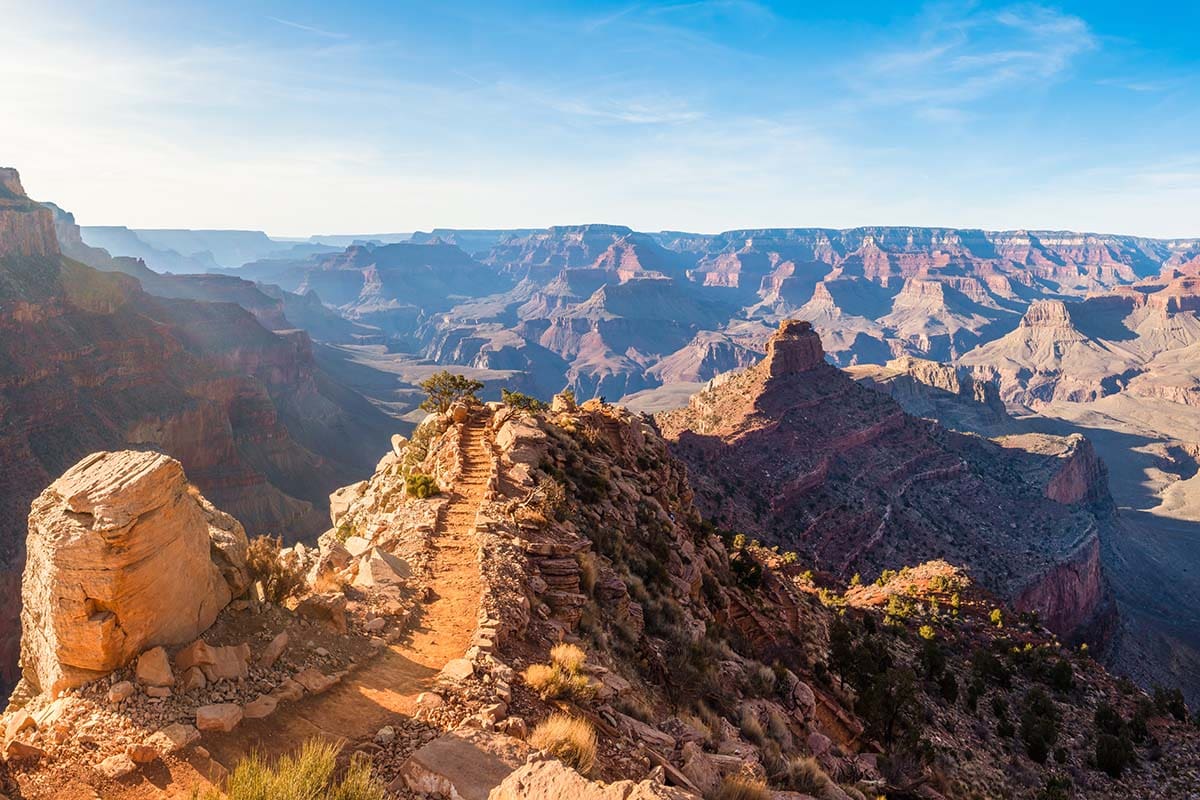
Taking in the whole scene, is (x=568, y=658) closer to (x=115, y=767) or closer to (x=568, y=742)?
(x=568, y=742)

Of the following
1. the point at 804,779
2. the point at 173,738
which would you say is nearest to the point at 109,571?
the point at 173,738

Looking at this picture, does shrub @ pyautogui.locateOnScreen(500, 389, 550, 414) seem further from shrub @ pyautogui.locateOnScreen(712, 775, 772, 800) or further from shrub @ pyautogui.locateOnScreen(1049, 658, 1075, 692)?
shrub @ pyautogui.locateOnScreen(1049, 658, 1075, 692)

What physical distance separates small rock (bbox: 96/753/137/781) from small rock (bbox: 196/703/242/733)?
0.79 meters

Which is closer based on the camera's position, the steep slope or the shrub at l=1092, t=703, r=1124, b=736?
the shrub at l=1092, t=703, r=1124, b=736

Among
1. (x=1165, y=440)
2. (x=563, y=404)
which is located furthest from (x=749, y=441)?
(x=1165, y=440)

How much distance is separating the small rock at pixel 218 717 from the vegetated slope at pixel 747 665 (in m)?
3.51

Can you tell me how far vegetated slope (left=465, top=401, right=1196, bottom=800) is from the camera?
1116 cm

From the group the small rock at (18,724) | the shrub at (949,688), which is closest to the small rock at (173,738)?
the small rock at (18,724)

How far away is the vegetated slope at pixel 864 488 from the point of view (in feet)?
182

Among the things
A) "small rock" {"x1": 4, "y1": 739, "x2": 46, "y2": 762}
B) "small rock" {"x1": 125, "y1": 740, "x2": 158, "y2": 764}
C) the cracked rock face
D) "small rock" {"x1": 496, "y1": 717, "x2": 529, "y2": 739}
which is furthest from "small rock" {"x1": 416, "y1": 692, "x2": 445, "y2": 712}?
"small rock" {"x1": 4, "y1": 739, "x2": 46, "y2": 762}

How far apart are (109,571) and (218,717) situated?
2.32 metres

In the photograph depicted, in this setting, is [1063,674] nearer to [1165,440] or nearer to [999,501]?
[999,501]

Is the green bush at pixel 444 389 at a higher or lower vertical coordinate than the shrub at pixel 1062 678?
higher

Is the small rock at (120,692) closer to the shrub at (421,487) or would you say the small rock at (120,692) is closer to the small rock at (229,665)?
the small rock at (229,665)
